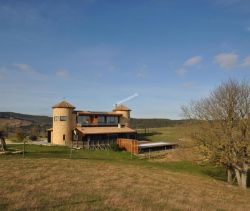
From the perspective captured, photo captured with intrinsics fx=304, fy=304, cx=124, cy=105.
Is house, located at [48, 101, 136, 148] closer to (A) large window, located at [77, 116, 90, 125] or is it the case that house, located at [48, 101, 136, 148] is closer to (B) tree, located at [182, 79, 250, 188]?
(A) large window, located at [77, 116, 90, 125]

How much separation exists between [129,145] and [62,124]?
40.8 ft

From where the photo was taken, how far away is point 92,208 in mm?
13055

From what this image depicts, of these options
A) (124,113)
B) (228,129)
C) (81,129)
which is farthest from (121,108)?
(228,129)

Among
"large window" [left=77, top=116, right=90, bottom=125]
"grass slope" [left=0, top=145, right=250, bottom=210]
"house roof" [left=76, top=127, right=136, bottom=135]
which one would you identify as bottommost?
"grass slope" [left=0, top=145, right=250, bottom=210]

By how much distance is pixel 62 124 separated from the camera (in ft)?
176

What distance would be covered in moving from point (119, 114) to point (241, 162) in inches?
1478

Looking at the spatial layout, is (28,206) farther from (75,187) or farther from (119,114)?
(119,114)

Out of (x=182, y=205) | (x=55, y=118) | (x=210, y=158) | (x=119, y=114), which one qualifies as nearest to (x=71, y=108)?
(x=55, y=118)

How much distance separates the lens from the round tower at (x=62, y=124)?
175ft

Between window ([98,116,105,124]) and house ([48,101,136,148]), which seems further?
window ([98,116,105,124])

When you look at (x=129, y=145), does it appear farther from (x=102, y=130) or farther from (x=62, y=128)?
(x=62, y=128)

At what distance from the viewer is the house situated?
53469 mm

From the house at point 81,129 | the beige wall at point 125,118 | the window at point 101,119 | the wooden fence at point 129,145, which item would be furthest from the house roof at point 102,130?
the wooden fence at point 129,145

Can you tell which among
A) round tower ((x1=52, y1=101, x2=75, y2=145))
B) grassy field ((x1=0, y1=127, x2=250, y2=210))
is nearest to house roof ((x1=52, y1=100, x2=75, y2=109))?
round tower ((x1=52, y1=101, x2=75, y2=145))
